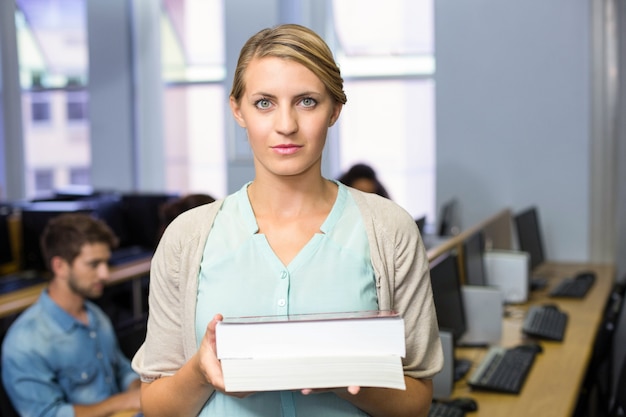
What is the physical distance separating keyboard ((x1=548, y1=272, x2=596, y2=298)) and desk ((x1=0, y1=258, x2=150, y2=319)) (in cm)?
221

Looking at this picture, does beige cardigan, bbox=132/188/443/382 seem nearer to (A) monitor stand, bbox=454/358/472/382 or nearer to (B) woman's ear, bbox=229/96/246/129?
(B) woman's ear, bbox=229/96/246/129

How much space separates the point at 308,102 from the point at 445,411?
159cm

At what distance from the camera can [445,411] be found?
8.36 ft

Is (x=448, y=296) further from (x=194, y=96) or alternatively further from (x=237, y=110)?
(x=194, y=96)

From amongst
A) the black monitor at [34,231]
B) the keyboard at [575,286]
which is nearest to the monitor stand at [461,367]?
the keyboard at [575,286]

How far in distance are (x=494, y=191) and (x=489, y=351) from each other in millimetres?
2430

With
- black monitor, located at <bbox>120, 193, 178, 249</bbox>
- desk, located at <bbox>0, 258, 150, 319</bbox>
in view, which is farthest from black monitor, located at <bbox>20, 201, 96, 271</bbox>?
black monitor, located at <bbox>120, 193, 178, 249</bbox>

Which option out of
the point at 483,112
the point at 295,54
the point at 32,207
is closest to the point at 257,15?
the point at 483,112

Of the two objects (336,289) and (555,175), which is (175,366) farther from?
(555,175)

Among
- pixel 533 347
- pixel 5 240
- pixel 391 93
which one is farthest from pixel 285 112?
pixel 391 93

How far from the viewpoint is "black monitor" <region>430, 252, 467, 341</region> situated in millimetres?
2881

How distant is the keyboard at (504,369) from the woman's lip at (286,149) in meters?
1.91

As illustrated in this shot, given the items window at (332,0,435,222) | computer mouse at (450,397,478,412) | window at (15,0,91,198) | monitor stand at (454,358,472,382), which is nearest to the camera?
computer mouse at (450,397,478,412)

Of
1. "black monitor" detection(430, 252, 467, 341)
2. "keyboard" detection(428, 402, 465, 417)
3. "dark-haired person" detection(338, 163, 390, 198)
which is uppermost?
"dark-haired person" detection(338, 163, 390, 198)
